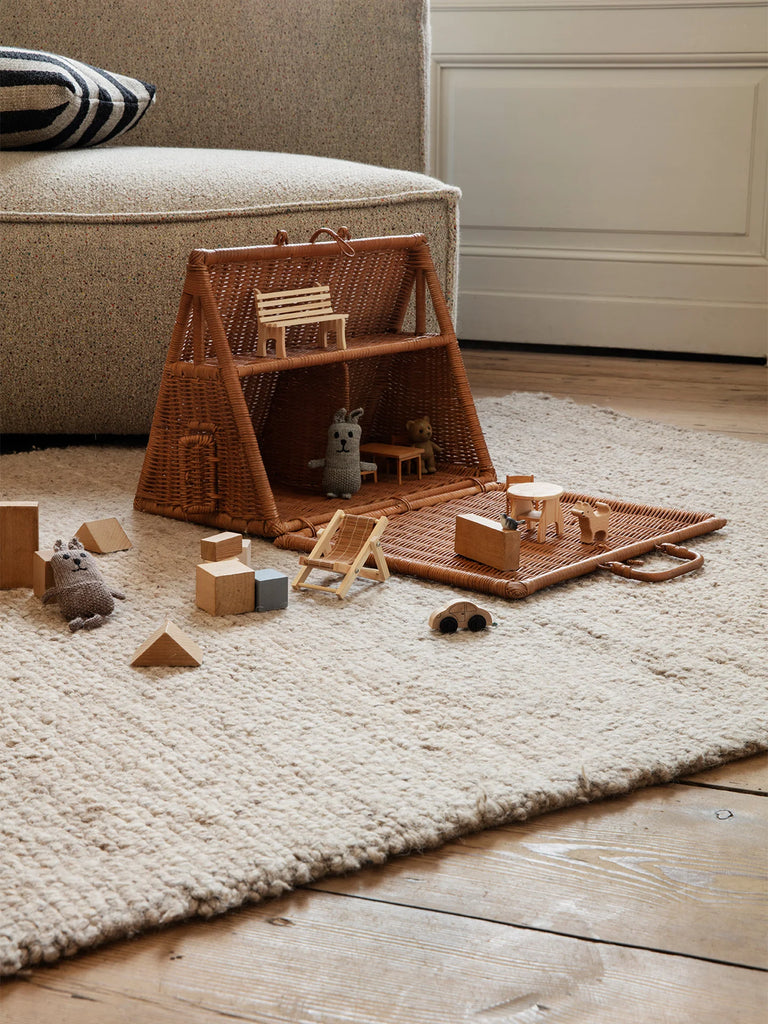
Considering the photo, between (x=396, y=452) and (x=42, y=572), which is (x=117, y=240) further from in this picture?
(x=42, y=572)

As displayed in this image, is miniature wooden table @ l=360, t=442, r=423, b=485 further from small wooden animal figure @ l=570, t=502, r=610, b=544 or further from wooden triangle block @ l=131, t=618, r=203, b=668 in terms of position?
wooden triangle block @ l=131, t=618, r=203, b=668

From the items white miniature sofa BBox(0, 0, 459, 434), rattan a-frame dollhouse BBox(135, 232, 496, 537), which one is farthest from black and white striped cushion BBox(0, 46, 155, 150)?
rattan a-frame dollhouse BBox(135, 232, 496, 537)

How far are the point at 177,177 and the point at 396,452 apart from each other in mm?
508

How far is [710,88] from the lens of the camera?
238 cm

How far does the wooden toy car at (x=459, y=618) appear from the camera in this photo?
1.04 meters

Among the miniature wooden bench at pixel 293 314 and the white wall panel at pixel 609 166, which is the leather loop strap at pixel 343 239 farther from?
the white wall panel at pixel 609 166

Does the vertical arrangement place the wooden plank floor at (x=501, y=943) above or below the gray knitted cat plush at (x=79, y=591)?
below

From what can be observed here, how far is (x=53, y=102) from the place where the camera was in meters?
1.63

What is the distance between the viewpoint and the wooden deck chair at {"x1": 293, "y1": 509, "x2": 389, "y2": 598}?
1155 millimetres

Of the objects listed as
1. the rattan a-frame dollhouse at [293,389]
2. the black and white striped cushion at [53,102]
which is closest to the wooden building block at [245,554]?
the rattan a-frame dollhouse at [293,389]

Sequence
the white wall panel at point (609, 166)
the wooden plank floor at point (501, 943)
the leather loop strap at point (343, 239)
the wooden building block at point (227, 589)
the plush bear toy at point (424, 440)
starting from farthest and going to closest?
the white wall panel at point (609, 166), the plush bear toy at point (424, 440), the leather loop strap at point (343, 239), the wooden building block at point (227, 589), the wooden plank floor at point (501, 943)

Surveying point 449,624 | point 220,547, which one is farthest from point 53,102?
point 449,624

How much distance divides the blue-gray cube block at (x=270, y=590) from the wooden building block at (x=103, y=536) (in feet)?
0.78

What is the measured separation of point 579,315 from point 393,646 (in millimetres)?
1725
